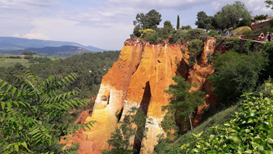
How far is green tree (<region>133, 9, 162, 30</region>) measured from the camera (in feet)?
171

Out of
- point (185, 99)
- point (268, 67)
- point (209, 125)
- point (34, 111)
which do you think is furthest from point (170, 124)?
point (34, 111)

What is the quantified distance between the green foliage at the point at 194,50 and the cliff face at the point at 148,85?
60 cm

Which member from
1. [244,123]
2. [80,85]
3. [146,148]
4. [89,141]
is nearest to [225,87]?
[146,148]

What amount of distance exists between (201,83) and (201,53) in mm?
3424

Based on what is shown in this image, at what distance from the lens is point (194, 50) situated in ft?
70.2

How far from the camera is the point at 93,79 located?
63.4 m

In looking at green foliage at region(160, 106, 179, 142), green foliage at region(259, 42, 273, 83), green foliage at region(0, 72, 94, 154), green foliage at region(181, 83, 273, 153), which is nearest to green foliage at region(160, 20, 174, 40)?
green foliage at region(160, 106, 179, 142)

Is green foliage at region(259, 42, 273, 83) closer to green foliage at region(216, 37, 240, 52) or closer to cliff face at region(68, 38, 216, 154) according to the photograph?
green foliage at region(216, 37, 240, 52)

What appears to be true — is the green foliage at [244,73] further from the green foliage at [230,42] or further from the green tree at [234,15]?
the green tree at [234,15]

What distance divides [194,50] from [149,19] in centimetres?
3421

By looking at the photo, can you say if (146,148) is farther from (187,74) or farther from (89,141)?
(187,74)

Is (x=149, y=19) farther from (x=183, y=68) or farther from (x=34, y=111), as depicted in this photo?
(x=34, y=111)

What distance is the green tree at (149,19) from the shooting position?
52.2 meters

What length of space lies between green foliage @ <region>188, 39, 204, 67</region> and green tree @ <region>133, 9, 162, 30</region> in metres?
30.6
